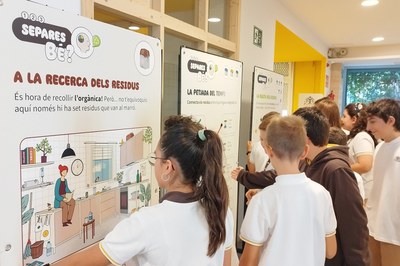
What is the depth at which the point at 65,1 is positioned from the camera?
1341 mm

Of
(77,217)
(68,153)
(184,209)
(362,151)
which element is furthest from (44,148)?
(362,151)

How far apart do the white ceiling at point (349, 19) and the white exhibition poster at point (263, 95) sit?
1.21 m

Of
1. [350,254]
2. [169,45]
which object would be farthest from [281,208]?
[169,45]

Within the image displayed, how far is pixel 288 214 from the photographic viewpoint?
1.42 m

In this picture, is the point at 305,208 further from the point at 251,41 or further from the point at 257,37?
the point at 257,37

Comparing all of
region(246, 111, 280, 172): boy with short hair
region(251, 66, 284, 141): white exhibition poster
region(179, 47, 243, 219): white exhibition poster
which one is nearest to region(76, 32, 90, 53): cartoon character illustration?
region(179, 47, 243, 219): white exhibition poster

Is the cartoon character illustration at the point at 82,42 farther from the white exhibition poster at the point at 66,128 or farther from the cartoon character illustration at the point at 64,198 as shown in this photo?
the cartoon character illustration at the point at 64,198

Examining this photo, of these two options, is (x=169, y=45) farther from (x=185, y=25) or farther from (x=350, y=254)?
(x=350, y=254)

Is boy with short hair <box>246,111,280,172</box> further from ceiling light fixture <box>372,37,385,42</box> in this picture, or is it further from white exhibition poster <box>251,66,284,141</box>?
ceiling light fixture <box>372,37,385,42</box>

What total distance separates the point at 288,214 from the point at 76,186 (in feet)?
2.89

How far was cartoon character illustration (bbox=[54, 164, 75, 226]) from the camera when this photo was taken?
1.21m

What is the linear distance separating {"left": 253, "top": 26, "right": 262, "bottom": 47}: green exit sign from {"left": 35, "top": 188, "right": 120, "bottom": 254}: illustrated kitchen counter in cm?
253

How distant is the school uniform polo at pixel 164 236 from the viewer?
0.97 m

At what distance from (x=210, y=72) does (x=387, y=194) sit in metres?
1.59
